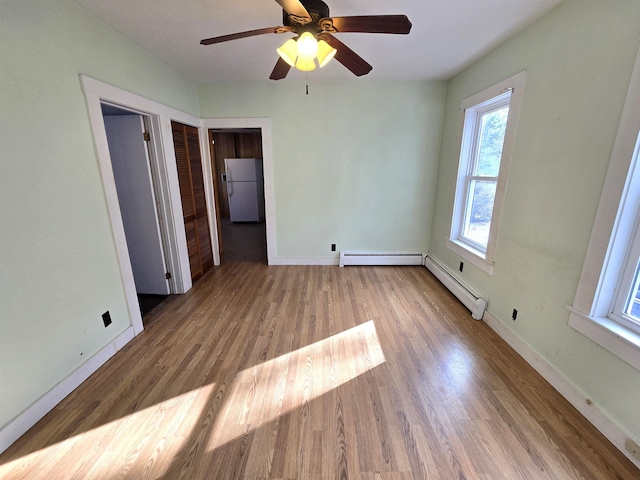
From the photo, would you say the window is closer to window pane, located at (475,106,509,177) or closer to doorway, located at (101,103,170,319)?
window pane, located at (475,106,509,177)

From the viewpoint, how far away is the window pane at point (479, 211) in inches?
106

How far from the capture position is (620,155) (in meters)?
1.39

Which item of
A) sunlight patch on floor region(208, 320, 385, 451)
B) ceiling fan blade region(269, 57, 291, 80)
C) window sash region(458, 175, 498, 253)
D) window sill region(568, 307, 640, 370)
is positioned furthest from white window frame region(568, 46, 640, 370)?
ceiling fan blade region(269, 57, 291, 80)

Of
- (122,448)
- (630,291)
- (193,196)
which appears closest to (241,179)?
(193,196)

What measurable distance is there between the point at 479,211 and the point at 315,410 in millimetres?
2599

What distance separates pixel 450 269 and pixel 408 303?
0.84 metres

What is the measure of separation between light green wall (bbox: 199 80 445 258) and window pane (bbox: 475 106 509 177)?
78cm

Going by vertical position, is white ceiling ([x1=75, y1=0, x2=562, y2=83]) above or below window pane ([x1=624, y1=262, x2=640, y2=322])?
above

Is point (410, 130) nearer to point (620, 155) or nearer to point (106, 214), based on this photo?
point (620, 155)

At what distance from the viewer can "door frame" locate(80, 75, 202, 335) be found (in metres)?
1.93

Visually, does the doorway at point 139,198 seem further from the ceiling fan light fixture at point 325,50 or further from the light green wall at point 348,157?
the ceiling fan light fixture at point 325,50

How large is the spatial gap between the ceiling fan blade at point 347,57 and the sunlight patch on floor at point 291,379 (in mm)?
2126

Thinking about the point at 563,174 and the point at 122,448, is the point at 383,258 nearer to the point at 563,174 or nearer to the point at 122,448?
the point at 563,174

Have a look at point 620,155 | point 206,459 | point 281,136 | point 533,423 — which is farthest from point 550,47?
point 206,459
